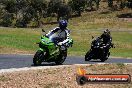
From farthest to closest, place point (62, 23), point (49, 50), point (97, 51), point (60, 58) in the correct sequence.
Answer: point (97, 51), point (60, 58), point (62, 23), point (49, 50)

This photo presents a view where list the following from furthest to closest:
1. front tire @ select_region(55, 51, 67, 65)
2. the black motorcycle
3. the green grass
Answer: the green grass, the black motorcycle, front tire @ select_region(55, 51, 67, 65)

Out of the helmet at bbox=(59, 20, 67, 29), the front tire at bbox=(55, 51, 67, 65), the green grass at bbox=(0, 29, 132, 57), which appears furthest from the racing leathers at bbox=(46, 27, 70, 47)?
the green grass at bbox=(0, 29, 132, 57)

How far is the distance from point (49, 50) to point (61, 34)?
3.55 feet

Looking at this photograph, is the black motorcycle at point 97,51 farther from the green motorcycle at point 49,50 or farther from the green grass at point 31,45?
the green grass at point 31,45

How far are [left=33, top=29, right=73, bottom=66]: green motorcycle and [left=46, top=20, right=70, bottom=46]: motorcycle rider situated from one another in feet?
0.22

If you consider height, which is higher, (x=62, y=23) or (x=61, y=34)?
(x=62, y=23)

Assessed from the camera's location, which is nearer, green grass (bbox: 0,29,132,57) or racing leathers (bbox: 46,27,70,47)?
racing leathers (bbox: 46,27,70,47)

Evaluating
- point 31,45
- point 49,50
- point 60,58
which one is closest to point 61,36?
point 49,50

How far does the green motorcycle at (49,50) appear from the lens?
17172 millimetres

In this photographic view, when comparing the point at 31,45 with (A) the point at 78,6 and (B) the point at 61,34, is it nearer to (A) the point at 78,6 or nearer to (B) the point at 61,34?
(B) the point at 61,34

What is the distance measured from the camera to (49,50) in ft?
56.7

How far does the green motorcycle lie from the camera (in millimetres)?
17172

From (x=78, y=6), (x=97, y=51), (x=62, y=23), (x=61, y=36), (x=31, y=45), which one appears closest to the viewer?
(x=62, y=23)

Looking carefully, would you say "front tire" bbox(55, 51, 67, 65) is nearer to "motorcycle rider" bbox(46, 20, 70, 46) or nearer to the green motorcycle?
the green motorcycle
